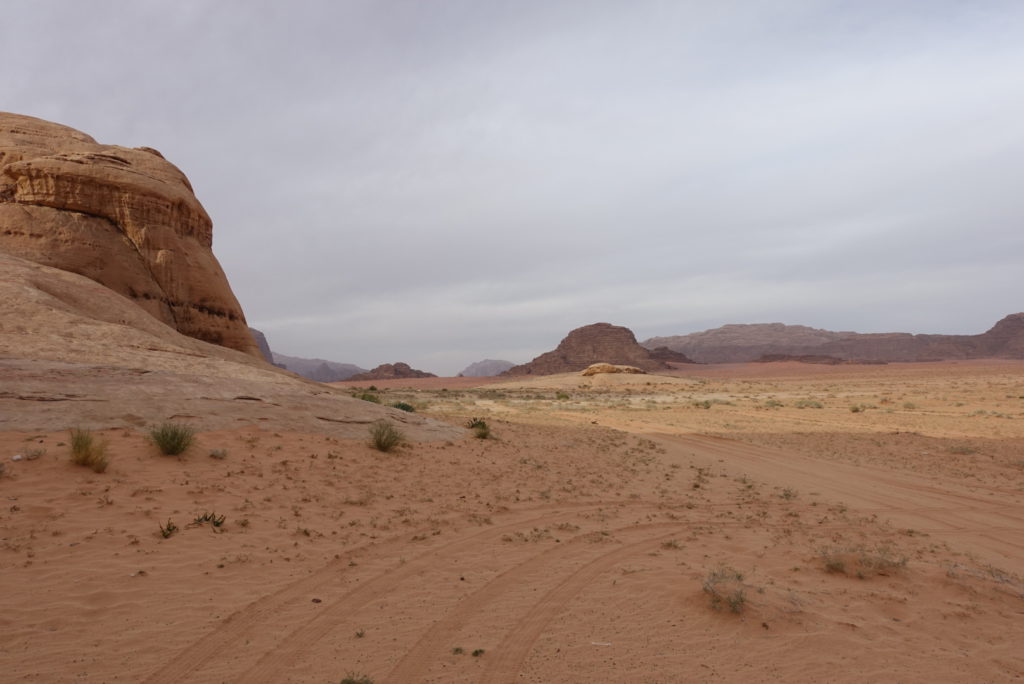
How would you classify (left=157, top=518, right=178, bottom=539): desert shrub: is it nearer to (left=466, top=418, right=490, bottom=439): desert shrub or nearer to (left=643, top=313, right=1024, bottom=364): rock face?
(left=466, top=418, right=490, bottom=439): desert shrub

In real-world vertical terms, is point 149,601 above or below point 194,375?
below

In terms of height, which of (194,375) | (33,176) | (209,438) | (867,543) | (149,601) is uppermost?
(33,176)

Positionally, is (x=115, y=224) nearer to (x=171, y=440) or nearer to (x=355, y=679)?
(x=171, y=440)

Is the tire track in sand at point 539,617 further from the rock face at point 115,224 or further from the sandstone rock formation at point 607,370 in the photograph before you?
the sandstone rock formation at point 607,370

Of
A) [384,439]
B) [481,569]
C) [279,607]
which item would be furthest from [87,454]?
[481,569]

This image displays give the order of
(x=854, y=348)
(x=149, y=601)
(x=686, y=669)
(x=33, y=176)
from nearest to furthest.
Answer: (x=686, y=669) → (x=149, y=601) → (x=33, y=176) → (x=854, y=348)

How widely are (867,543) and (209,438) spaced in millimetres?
10583

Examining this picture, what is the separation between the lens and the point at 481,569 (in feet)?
19.7

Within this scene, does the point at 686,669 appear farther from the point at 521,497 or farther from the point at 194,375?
the point at 194,375

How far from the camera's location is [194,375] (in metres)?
12.2

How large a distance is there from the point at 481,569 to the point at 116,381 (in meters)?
8.83

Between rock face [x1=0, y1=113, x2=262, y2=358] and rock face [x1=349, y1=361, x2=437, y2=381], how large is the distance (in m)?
71.4

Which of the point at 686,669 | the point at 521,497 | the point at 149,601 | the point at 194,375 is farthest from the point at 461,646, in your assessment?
the point at 194,375

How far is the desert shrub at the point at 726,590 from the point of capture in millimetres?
4938
